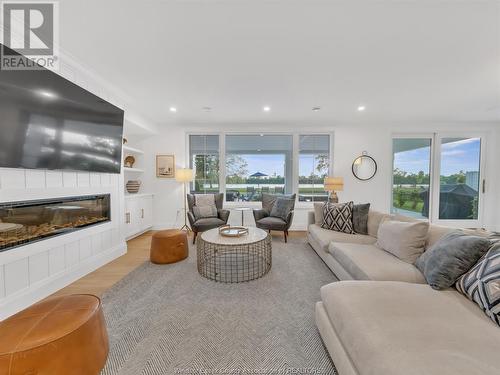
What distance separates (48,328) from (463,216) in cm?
710

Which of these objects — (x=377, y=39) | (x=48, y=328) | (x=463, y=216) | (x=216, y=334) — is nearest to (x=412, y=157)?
(x=463, y=216)

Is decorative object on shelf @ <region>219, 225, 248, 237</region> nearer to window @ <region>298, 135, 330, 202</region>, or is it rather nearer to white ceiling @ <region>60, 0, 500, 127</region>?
white ceiling @ <region>60, 0, 500, 127</region>

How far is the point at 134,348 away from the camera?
56.4 inches

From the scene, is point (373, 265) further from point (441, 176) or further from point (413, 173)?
point (441, 176)

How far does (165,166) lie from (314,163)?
3504mm

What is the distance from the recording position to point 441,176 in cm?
473

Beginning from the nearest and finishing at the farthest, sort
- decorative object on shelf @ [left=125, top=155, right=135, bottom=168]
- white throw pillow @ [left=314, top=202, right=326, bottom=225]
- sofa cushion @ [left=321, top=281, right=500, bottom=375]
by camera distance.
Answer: sofa cushion @ [left=321, top=281, right=500, bottom=375] < white throw pillow @ [left=314, top=202, right=326, bottom=225] < decorative object on shelf @ [left=125, top=155, right=135, bottom=168]

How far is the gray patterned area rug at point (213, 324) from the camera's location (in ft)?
4.32

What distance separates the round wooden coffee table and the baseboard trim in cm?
139

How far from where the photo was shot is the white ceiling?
5.28 feet

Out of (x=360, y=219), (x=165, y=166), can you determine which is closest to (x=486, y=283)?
(x=360, y=219)

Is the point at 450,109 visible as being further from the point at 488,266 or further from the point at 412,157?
the point at 488,266

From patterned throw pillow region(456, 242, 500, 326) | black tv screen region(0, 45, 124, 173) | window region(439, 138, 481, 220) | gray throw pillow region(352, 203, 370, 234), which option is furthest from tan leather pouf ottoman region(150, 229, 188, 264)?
window region(439, 138, 481, 220)

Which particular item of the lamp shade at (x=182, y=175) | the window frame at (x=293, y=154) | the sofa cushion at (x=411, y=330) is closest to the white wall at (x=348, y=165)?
the window frame at (x=293, y=154)
